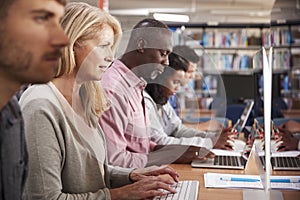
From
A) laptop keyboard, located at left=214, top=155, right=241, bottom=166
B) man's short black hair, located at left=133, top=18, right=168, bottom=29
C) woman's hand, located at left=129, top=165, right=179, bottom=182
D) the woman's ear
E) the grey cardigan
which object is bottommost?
laptop keyboard, located at left=214, top=155, right=241, bottom=166

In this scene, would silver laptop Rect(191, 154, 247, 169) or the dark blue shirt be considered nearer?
the dark blue shirt

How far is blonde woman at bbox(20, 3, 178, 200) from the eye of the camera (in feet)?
3.81

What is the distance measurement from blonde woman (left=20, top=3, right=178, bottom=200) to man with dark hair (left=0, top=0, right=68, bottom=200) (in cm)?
27

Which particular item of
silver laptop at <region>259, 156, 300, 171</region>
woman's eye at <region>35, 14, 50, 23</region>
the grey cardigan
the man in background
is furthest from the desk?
woman's eye at <region>35, 14, 50, 23</region>

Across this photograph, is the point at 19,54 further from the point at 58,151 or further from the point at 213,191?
the point at 213,191

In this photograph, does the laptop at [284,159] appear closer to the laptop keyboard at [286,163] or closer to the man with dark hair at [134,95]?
the laptop keyboard at [286,163]

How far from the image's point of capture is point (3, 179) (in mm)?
862

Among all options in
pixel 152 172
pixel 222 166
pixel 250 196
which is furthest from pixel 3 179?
pixel 222 166

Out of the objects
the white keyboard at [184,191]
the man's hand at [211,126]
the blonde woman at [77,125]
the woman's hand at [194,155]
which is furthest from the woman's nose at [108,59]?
the man's hand at [211,126]

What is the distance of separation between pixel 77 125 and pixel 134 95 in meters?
0.34

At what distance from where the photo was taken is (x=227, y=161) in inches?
84.4

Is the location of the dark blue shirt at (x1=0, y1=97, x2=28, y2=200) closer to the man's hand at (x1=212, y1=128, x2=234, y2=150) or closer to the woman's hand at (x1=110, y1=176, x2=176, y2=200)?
the woman's hand at (x1=110, y1=176, x2=176, y2=200)

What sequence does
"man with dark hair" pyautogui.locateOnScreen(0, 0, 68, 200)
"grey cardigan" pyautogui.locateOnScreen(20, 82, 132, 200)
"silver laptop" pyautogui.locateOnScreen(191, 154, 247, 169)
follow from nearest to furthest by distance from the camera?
"man with dark hair" pyautogui.locateOnScreen(0, 0, 68, 200)
"grey cardigan" pyautogui.locateOnScreen(20, 82, 132, 200)
"silver laptop" pyautogui.locateOnScreen(191, 154, 247, 169)

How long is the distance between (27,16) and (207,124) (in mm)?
1599
